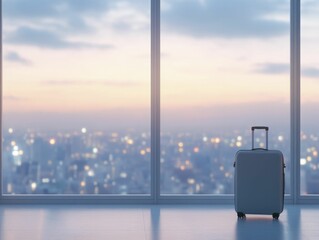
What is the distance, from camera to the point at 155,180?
26.9ft

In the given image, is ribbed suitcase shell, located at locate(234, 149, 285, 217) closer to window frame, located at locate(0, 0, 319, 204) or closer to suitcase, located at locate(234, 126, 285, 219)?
suitcase, located at locate(234, 126, 285, 219)

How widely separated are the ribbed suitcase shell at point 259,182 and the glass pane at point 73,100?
1.43 m

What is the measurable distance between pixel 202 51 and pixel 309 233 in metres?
2.83

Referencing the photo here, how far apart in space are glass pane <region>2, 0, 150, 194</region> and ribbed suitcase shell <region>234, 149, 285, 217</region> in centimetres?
143

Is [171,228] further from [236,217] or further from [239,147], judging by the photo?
[239,147]

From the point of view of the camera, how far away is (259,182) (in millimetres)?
7074

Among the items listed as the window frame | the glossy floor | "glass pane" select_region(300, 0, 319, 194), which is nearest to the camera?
the glossy floor

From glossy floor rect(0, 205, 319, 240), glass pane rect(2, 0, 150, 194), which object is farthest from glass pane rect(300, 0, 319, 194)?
glass pane rect(2, 0, 150, 194)

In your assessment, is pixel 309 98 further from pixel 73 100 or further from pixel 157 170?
pixel 73 100

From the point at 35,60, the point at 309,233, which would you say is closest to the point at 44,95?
the point at 35,60

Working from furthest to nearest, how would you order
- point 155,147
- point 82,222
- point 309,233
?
point 155,147
point 82,222
point 309,233

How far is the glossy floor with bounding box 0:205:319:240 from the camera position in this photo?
600 cm

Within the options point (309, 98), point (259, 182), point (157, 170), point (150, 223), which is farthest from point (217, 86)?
point (150, 223)

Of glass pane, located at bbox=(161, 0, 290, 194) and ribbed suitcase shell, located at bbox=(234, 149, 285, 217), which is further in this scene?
glass pane, located at bbox=(161, 0, 290, 194)
